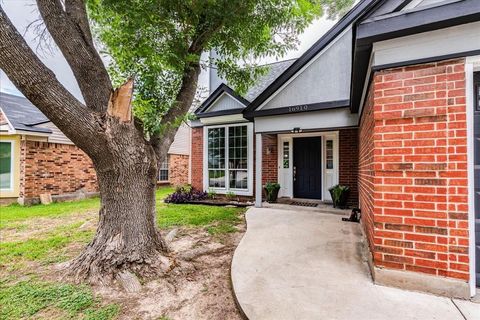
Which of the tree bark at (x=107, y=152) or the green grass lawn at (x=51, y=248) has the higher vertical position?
the tree bark at (x=107, y=152)

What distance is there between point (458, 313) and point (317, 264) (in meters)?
1.50

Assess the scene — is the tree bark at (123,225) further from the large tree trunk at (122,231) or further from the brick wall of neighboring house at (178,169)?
the brick wall of neighboring house at (178,169)

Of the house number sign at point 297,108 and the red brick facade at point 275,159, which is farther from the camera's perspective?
the red brick facade at point 275,159

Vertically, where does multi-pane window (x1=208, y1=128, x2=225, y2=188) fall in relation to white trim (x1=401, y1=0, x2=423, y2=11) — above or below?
below

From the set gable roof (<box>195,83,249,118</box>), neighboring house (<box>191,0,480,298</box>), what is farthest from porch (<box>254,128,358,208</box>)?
neighboring house (<box>191,0,480,298</box>)

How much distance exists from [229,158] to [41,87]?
698 centimetres

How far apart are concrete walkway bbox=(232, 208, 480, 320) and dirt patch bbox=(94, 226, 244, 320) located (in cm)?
19

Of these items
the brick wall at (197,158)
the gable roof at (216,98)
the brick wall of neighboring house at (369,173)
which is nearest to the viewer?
the brick wall of neighboring house at (369,173)

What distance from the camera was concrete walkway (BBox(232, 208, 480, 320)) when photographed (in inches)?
89.7

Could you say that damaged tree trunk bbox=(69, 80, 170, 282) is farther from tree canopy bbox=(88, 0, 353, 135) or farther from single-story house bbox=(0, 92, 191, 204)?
single-story house bbox=(0, 92, 191, 204)

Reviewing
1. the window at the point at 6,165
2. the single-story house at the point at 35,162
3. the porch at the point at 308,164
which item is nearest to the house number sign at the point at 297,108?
the porch at the point at 308,164

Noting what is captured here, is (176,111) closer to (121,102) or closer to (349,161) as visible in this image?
(121,102)

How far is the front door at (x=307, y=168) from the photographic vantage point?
27.6 feet

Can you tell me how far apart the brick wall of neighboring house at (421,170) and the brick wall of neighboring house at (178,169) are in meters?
14.1
